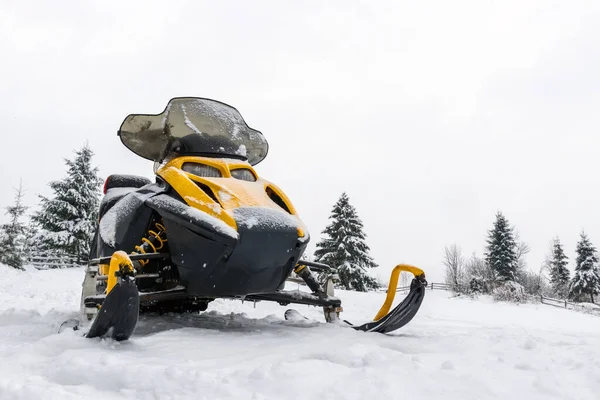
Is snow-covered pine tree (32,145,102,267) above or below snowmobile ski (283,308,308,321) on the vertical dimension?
above

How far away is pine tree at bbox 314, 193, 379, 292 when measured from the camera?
23.3 metres

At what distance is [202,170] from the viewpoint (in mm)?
3953

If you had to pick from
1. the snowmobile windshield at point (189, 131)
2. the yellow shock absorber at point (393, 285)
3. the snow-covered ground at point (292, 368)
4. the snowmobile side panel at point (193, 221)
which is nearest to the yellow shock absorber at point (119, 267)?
the snow-covered ground at point (292, 368)

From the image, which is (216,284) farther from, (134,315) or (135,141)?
(135,141)

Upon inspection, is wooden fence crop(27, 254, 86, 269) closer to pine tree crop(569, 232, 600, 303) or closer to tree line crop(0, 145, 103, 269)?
tree line crop(0, 145, 103, 269)

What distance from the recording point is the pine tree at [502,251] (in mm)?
33812

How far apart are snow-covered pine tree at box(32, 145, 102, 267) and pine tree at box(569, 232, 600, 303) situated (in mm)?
33447

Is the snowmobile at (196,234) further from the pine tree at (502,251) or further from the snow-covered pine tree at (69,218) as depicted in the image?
the pine tree at (502,251)

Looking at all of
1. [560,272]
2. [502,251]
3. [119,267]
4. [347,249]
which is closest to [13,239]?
[347,249]

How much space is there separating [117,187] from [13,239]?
19.5m

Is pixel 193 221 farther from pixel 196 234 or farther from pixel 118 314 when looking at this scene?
pixel 118 314

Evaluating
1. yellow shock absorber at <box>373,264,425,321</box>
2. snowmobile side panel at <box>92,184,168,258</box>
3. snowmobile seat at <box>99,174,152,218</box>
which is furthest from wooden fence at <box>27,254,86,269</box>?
yellow shock absorber at <box>373,264,425,321</box>

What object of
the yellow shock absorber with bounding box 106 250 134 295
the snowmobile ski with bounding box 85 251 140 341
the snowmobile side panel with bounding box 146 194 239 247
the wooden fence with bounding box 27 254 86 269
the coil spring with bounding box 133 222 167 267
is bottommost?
the wooden fence with bounding box 27 254 86 269

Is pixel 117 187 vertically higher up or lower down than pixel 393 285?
higher up
